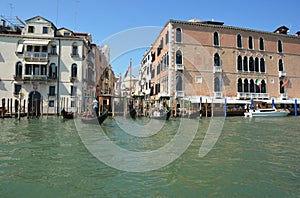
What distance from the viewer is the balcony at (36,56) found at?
1662 centimetres

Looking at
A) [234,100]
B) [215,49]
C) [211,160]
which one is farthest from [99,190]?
[215,49]

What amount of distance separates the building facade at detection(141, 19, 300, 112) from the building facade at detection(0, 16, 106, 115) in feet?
22.2

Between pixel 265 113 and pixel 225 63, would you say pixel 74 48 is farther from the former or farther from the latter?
pixel 265 113

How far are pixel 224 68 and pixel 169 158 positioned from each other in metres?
15.3

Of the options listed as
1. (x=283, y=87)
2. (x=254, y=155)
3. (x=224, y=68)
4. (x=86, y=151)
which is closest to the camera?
(x=254, y=155)

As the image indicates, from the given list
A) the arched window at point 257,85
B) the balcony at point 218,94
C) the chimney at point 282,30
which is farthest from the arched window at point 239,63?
the chimney at point 282,30

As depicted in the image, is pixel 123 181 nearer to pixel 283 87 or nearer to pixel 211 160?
pixel 211 160

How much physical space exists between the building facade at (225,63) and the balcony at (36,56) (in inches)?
352

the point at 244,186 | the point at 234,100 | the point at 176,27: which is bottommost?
the point at 244,186

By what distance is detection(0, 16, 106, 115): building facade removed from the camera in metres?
16.6

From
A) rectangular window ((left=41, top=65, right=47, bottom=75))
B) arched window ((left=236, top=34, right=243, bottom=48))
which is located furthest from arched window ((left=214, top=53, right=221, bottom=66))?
rectangular window ((left=41, top=65, right=47, bottom=75))

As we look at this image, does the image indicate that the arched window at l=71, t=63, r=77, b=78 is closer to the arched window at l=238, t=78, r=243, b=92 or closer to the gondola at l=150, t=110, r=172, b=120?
the gondola at l=150, t=110, r=172, b=120

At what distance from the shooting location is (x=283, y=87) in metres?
19.5

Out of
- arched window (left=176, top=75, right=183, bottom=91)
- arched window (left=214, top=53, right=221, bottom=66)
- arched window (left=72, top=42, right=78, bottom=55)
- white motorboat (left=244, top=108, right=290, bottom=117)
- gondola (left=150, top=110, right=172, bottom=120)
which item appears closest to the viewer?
gondola (left=150, top=110, right=172, bottom=120)
